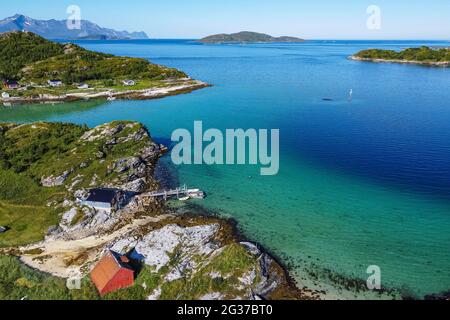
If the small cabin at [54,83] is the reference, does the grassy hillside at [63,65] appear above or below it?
above

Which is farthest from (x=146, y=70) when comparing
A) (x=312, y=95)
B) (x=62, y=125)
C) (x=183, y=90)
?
(x=62, y=125)

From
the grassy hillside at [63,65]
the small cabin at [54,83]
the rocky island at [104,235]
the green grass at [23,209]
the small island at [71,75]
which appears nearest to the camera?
the rocky island at [104,235]

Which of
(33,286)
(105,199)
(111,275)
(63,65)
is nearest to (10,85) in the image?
(63,65)

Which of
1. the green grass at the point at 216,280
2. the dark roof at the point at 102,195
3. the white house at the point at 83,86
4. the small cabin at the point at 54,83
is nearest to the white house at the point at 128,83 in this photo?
the white house at the point at 83,86

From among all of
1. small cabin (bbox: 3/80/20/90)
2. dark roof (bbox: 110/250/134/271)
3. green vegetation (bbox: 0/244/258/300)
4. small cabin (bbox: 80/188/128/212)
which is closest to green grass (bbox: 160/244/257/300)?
green vegetation (bbox: 0/244/258/300)

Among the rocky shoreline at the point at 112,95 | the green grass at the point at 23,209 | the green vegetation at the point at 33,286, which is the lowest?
the green vegetation at the point at 33,286

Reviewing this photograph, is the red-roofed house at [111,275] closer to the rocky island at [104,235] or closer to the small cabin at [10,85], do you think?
the rocky island at [104,235]
